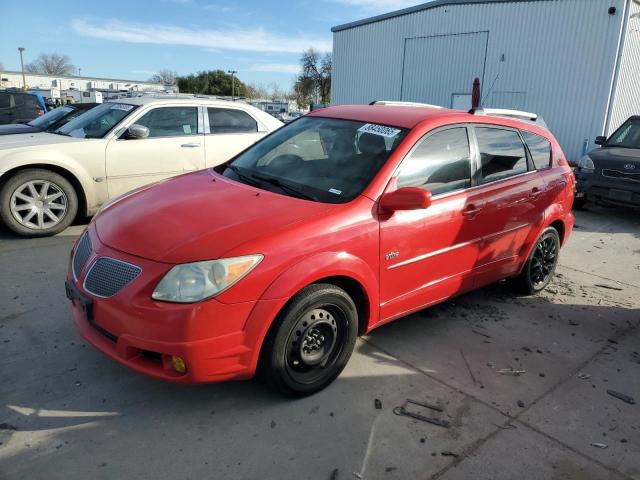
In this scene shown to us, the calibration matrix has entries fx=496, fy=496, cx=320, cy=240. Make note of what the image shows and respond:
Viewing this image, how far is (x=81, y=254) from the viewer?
3008mm

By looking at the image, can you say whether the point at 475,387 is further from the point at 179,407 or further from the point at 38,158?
the point at 38,158

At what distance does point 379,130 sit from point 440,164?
0.50 meters

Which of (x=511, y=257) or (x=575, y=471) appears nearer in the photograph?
(x=575, y=471)

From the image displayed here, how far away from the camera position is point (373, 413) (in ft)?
9.42

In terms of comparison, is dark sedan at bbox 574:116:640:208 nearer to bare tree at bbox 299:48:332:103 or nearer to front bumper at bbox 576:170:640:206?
front bumper at bbox 576:170:640:206

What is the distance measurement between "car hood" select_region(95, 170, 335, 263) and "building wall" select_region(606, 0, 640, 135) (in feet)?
51.0

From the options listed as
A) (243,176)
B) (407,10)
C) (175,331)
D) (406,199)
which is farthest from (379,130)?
(407,10)

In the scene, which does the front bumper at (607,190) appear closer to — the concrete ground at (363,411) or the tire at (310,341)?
the concrete ground at (363,411)

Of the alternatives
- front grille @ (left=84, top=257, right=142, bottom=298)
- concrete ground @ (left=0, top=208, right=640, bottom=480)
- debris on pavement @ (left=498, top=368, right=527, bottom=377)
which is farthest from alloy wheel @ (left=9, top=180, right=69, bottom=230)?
debris on pavement @ (left=498, top=368, right=527, bottom=377)

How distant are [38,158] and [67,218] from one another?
755 mm

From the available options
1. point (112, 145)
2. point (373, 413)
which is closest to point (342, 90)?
point (112, 145)

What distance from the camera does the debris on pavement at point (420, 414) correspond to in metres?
2.82

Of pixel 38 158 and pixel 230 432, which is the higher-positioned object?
pixel 38 158

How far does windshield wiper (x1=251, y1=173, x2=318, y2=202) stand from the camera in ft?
10.4
